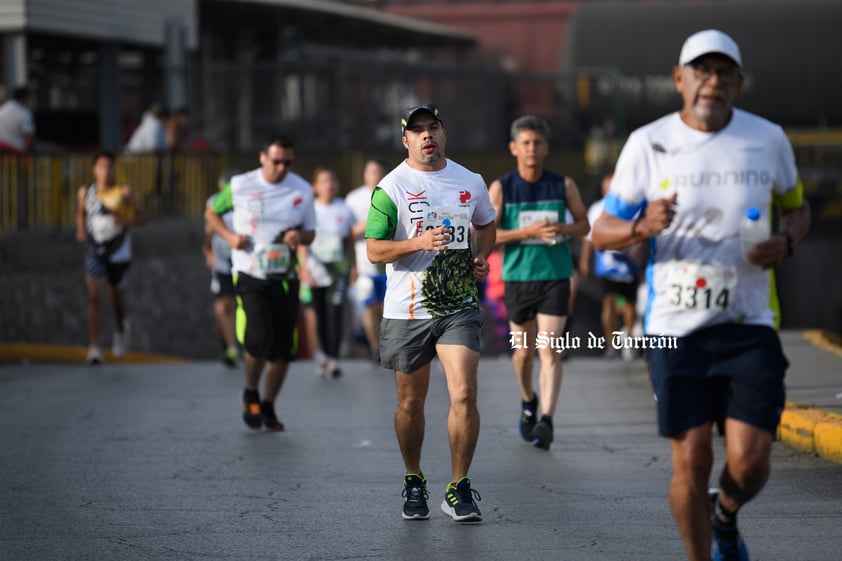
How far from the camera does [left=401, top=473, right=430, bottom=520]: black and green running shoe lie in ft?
25.2

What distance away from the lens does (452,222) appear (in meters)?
7.70

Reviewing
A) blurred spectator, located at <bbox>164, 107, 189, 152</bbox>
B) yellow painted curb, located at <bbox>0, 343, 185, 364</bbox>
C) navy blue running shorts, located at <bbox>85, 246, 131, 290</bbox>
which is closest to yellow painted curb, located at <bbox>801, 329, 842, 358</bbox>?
navy blue running shorts, located at <bbox>85, 246, 131, 290</bbox>

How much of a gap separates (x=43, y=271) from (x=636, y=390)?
7.74 metres

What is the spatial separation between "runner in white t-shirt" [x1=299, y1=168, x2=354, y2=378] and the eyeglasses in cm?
947

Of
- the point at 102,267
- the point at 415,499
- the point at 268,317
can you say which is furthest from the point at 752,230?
the point at 102,267

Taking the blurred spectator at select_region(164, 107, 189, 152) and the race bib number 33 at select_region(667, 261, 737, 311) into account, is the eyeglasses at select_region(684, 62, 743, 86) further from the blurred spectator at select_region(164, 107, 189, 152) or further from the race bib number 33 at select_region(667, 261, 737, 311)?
the blurred spectator at select_region(164, 107, 189, 152)

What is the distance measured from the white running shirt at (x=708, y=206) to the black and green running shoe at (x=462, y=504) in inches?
78.3

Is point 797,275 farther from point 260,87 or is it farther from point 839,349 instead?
point 839,349

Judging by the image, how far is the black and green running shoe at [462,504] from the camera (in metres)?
7.57

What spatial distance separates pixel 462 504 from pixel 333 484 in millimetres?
1440

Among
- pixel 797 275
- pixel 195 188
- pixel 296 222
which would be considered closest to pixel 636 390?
pixel 296 222

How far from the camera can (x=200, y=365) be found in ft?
55.0

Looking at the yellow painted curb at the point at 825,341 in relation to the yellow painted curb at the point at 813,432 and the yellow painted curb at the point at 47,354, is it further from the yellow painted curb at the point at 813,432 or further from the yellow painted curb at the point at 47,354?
the yellow painted curb at the point at 47,354

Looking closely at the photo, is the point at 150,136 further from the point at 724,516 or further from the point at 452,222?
the point at 724,516
